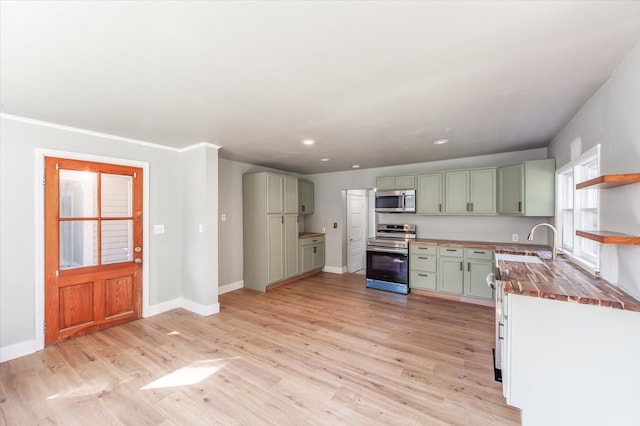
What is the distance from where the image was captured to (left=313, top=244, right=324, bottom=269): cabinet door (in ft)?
19.7

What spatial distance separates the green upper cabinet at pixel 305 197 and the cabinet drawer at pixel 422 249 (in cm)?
256

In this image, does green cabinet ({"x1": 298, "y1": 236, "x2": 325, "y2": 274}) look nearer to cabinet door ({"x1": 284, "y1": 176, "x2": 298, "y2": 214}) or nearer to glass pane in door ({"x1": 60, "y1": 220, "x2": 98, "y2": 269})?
cabinet door ({"x1": 284, "y1": 176, "x2": 298, "y2": 214})

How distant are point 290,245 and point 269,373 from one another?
302cm

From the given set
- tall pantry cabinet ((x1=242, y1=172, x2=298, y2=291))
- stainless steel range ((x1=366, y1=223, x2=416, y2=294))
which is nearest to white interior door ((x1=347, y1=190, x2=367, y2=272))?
stainless steel range ((x1=366, y1=223, x2=416, y2=294))

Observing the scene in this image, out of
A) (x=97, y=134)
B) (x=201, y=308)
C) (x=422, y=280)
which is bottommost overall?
(x=201, y=308)

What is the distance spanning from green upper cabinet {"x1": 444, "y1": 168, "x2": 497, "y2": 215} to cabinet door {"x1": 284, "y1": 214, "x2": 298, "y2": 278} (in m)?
2.91

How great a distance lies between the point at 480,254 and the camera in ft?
13.3

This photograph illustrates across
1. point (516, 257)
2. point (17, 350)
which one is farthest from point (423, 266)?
point (17, 350)

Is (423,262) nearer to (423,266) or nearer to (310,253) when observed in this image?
(423,266)

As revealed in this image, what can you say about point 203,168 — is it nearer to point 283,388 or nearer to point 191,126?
point 191,126

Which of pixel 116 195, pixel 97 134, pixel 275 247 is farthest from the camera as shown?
pixel 275 247

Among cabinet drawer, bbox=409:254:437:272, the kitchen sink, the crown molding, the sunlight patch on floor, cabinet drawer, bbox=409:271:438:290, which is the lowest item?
the sunlight patch on floor

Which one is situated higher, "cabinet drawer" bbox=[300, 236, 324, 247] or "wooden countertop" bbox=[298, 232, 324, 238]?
"wooden countertop" bbox=[298, 232, 324, 238]

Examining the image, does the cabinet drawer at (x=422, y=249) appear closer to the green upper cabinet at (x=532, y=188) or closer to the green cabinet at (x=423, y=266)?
the green cabinet at (x=423, y=266)
